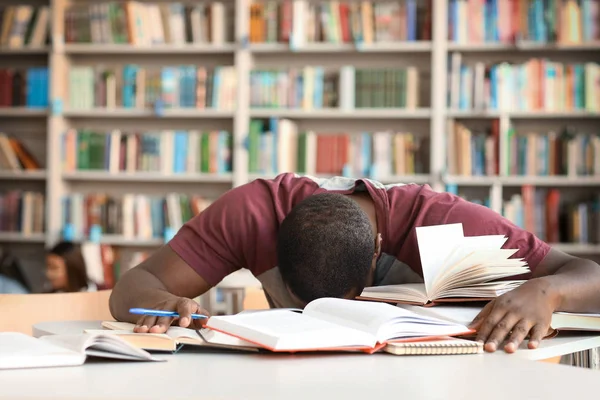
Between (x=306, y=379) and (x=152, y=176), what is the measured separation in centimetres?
383

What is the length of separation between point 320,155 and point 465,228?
2.90m

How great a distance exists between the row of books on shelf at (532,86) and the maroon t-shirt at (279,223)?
271cm

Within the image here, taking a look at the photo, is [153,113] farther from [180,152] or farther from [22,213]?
[22,213]

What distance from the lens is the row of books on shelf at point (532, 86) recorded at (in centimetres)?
427

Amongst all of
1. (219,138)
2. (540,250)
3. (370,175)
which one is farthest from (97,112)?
(540,250)

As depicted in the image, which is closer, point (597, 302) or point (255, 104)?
point (597, 302)

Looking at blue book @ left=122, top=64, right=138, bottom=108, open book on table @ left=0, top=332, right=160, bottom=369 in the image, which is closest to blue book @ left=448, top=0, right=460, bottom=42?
blue book @ left=122, top=64, right=138, bottom=108

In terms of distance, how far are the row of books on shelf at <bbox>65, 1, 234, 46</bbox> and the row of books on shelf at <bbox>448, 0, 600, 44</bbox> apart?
1293 millimetres

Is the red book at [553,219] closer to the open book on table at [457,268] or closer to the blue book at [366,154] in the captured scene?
the blue book at [366,154]

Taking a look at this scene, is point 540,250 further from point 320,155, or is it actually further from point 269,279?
point 320,155

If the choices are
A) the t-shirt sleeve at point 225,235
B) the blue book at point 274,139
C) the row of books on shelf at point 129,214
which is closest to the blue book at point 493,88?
the blue book at point 274,139

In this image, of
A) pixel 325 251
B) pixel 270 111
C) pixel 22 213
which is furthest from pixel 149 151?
pixel 325 251

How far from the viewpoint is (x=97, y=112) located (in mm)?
4656

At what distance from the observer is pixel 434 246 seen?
4.29 ft
